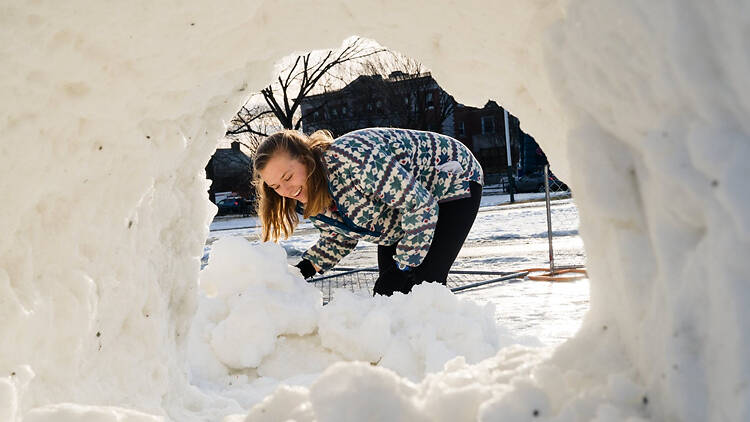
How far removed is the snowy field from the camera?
3865 millimetres

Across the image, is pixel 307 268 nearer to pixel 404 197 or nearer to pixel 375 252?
pixel 404 197

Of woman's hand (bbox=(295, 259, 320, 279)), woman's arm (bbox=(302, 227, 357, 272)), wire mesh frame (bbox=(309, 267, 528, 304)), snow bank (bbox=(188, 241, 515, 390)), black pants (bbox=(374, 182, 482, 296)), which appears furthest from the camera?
wire mesh frame (bbox=(309, 267, 528, 304))

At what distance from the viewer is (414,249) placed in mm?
3609

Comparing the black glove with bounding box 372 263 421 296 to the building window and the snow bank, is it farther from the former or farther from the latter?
the building window

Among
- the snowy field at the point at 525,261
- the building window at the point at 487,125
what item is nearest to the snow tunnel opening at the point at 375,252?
Result: the snowy field at the point at 525,261

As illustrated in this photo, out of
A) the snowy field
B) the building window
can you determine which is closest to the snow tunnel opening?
the snowy field

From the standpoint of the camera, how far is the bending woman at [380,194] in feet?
11.2

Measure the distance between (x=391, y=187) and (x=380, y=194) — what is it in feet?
0.25

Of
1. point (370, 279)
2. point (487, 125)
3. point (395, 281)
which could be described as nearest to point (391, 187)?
point (395, 281)

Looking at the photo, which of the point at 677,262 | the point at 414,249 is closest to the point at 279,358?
the point at 414,249

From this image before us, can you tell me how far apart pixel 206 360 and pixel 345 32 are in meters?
1.85

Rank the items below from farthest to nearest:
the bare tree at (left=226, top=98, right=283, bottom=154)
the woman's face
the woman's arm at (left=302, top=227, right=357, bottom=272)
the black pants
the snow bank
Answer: the bare tree at (left=226, top=98, right=283, bottom=154) → the woman's arm at (left=302, top=227, right=357, bottom=272) → the black pants → the woman's face → the snow bank

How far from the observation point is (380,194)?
348 cm

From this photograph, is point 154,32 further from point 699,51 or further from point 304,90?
point 304,90
